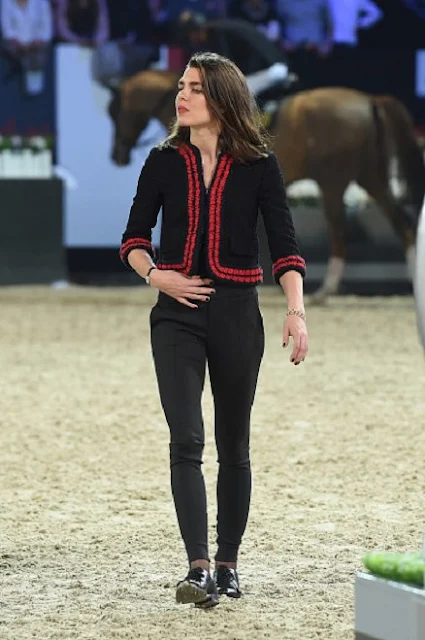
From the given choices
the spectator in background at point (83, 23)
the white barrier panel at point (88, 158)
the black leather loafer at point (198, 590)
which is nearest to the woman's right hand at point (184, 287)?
the black leather loafer at point (198, 590)

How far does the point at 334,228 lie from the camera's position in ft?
39.2

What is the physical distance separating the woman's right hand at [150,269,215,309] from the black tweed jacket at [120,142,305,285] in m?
0.04

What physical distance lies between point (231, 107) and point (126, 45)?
10.1 metres

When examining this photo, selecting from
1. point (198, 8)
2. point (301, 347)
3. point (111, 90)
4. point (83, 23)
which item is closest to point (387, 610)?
point (301, 347)

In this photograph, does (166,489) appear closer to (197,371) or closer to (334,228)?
(197,371)

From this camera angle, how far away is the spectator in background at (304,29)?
43.1 feet

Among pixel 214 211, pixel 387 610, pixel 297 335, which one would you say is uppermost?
pixel 214 211

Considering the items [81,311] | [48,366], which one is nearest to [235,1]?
[81,311]

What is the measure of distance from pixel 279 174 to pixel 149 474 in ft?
6.55

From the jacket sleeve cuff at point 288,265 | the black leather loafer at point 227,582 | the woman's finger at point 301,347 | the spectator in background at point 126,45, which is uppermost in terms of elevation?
the jacket sleeve cuff at point 288,265

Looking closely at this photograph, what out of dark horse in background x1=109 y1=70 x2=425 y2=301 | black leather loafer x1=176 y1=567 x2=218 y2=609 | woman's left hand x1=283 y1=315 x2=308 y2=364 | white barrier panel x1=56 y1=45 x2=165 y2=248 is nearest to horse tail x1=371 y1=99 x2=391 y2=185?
dark horse in background x1=109 y1=70 x2=425 y2=301

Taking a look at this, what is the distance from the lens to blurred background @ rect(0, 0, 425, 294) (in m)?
13.2

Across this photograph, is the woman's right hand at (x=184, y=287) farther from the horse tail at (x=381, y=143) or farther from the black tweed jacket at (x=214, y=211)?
the horse tail at (x=381, y=143)

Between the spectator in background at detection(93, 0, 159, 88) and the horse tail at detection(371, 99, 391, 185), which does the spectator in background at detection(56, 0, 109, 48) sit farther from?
the horse tail at detection(371, 99, 391, 185)
